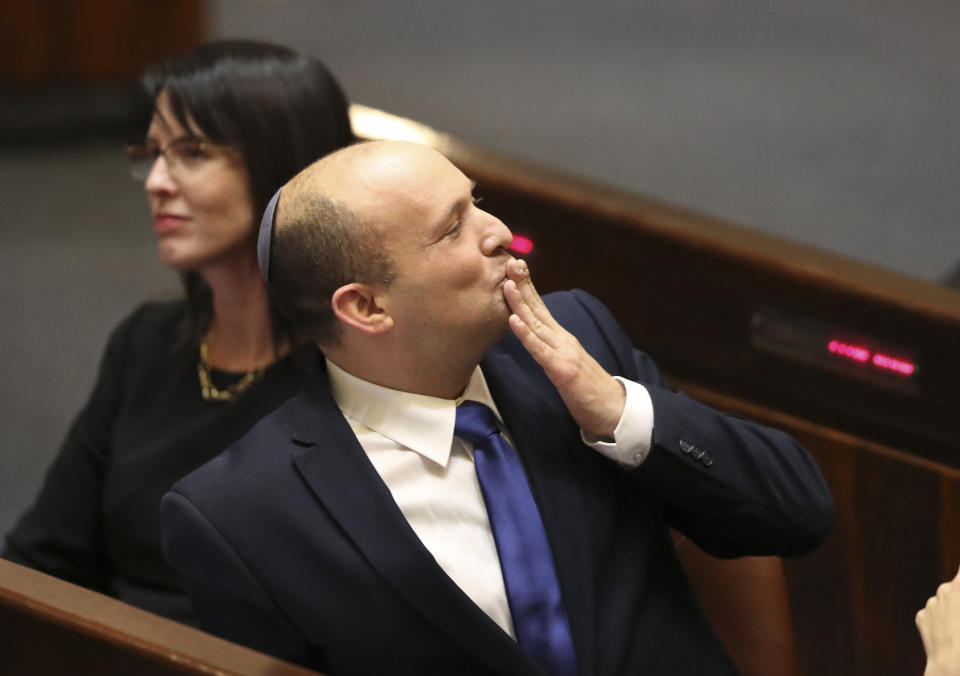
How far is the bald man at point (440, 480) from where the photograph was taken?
1.45 metres

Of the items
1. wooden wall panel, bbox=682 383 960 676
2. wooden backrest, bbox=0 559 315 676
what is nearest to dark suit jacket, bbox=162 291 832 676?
wooden backrest, bbox=0 559 315 676

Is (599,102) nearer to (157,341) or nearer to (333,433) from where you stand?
(157,341)

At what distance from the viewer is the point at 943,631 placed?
139 cm

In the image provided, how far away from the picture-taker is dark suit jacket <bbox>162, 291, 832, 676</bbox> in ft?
4.76

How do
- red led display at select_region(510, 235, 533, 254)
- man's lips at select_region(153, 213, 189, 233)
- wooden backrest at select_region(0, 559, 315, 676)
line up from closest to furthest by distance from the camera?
wooden backrest at select_region(0, 559, 315, 676) < man's lips at select_region(153, 213, 189, 233) < red led display at select_region(510, 235, 533, 254)

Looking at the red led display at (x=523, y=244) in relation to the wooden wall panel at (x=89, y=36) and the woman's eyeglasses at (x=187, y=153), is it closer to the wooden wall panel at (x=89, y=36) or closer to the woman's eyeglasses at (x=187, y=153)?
the woman's eyeglasses at (x=187, y=153)

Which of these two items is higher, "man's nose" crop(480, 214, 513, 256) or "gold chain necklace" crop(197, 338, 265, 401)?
"man's nose" crop(480, 214, 513, 256)

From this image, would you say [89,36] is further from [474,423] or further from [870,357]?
[474,423]

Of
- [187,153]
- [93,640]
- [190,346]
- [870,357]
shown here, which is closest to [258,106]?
[187,153]

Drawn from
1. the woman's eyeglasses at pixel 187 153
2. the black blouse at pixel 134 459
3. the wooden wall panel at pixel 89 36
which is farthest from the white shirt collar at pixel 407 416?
the wooden wall panel at pixel 89 36

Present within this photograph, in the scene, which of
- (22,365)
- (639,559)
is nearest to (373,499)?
(639,559)

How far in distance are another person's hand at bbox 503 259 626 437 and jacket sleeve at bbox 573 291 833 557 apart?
2.5 inches

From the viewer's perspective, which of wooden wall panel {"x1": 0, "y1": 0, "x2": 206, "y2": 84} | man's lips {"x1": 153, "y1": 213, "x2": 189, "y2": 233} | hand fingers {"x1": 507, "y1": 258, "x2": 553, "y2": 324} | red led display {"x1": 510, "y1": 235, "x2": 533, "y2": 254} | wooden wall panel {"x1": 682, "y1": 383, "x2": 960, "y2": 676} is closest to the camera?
hand fingers {"x1": 507, "y1": 258, "x2": 553, "y2": 324}

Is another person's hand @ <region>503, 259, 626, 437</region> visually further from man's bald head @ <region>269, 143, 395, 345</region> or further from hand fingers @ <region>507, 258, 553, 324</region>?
man's bald head @ <region>269, 143, 395, 345</region>
